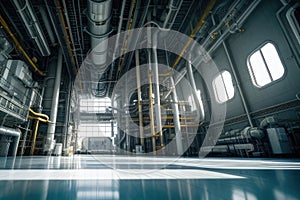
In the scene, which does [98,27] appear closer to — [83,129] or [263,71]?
[263,71]

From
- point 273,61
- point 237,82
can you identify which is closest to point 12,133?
point 237,82

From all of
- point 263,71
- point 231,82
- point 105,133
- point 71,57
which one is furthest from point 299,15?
point 105,133

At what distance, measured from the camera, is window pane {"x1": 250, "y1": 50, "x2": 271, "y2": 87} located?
4744 mm

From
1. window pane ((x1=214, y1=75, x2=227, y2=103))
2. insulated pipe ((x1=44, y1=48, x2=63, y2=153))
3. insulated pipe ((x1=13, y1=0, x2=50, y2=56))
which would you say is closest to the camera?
insulated pipe ((x1=13, y1=0, x2=50, y2=56))

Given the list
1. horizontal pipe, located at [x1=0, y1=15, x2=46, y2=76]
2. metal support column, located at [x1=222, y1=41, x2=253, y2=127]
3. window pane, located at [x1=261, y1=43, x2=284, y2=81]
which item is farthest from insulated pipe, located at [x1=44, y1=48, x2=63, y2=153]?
window pane, located at [x1=261, y1=43, x2=284, y2=81]

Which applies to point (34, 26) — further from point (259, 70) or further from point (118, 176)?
point (259, 70)

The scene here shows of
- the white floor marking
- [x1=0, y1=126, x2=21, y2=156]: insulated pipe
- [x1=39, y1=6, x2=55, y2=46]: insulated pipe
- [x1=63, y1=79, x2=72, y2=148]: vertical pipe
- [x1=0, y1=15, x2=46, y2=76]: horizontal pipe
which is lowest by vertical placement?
the white floor marking

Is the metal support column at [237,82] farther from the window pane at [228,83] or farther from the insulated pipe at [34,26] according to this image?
the insulated pipe at [34,26]

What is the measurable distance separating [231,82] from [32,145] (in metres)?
8.02

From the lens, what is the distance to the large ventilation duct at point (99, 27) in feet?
14.5

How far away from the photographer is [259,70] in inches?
194

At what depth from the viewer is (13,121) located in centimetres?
474

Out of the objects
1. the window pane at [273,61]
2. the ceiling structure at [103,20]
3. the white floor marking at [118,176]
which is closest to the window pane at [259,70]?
the window pane at [273,61]

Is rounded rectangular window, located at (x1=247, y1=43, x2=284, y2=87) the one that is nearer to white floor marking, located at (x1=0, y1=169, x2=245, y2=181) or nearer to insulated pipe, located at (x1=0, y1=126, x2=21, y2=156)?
white floor marking, located at (x1=0, y1=169, x2=245, y2=181)
